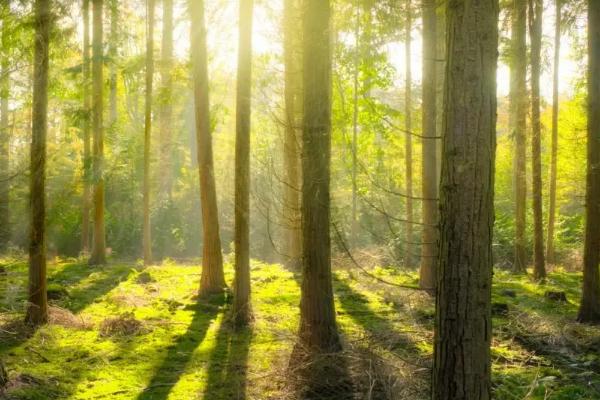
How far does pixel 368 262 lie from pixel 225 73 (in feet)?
25.5

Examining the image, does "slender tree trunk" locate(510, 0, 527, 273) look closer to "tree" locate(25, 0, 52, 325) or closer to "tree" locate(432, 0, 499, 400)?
"tree" locate(25, 0, 52, 325)

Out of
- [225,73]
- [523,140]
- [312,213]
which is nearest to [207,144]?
[225,73]

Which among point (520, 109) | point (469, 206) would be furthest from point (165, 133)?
point (469, 206)

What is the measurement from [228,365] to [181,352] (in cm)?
103

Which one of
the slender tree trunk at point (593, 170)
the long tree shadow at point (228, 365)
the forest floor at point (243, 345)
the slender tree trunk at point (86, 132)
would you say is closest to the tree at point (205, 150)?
the forest floor at point (243, 345)

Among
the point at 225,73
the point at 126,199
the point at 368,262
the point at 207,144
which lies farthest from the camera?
the point at 126,199

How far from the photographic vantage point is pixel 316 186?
7.30 m

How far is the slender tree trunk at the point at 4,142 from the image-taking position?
8758mm

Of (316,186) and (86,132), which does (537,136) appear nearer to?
(316,186)

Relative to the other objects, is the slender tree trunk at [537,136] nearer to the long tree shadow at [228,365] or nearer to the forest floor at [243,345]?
the forest floor at [243,345]

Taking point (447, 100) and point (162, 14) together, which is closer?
point (447, 100)

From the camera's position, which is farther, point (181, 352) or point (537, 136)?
point (537, 136)

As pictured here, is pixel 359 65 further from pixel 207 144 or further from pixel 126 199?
pixel 126 199

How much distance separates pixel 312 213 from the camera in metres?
7.36
